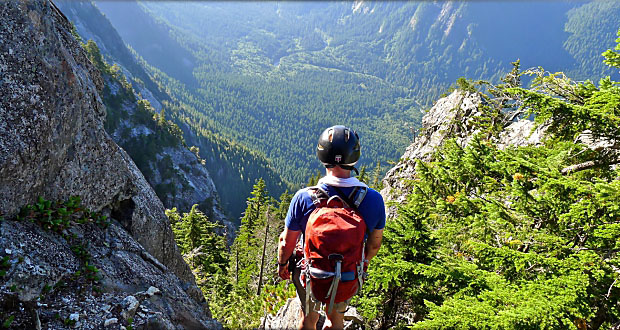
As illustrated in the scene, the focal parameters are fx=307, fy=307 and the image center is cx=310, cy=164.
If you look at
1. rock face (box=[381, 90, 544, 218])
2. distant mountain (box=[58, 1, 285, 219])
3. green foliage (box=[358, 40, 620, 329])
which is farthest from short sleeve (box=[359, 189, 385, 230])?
distant mountain (box=[58, 1, 285, 219])

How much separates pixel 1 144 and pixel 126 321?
3.96 metres

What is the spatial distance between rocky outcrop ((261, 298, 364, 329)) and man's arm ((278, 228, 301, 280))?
12.9ft

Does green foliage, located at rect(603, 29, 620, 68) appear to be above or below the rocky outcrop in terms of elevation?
above

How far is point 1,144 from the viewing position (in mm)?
5613

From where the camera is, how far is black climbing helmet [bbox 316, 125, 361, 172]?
4.21m

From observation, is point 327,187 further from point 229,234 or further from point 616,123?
point 229,234

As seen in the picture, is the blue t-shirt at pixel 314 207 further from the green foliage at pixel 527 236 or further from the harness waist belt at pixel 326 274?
the green foliage at pixel 527 236

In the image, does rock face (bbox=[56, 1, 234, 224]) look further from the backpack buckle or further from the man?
the backpack buckle

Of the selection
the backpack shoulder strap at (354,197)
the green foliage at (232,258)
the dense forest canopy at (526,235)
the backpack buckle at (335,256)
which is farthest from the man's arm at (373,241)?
the green foliage at (232,258)

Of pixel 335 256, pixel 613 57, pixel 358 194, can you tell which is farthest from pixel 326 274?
pixel 613 57

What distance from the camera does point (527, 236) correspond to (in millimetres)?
6363

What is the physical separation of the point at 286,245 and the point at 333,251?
3.05 feet

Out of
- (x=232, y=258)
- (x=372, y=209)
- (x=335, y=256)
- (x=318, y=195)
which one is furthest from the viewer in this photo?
(x=232, y=258)

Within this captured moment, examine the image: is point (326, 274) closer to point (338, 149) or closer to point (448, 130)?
point (338, 149)
